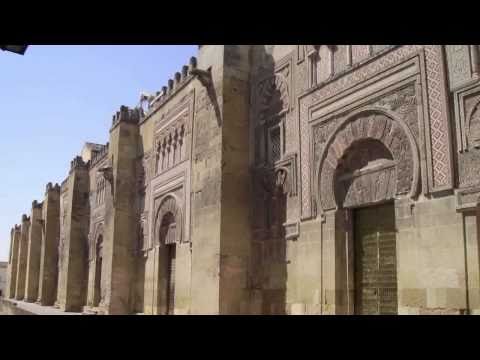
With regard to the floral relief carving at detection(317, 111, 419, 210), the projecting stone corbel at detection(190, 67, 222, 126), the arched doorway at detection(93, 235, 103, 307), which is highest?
the projecting stone corbel at detection(190, 67, 222, 126)

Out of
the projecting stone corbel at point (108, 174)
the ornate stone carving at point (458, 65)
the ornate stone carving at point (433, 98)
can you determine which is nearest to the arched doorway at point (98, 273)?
the projecting stone corbel at point (108, 174)

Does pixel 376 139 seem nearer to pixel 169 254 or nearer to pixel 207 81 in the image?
pixel 207 81

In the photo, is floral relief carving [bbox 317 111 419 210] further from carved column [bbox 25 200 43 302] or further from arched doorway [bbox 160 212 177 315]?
carved column [bbox 25 200 43 302]

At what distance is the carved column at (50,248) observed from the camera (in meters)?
23.5

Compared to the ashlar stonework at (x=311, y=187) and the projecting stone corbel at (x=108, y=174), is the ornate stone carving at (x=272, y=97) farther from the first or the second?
the projecting stone corbel at (x=108, y=174)

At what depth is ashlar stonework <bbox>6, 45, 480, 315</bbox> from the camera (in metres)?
5.65

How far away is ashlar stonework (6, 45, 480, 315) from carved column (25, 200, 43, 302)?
1568 centimetres

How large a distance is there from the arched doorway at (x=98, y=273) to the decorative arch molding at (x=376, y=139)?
11.5m

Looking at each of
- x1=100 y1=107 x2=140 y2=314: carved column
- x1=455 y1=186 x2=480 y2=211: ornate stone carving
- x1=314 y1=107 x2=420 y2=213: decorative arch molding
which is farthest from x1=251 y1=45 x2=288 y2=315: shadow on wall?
x1=100 y1=107 x2=140 y2=314: carved column

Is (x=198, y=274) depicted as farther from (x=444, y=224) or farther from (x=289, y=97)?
(x=444, y=224)
